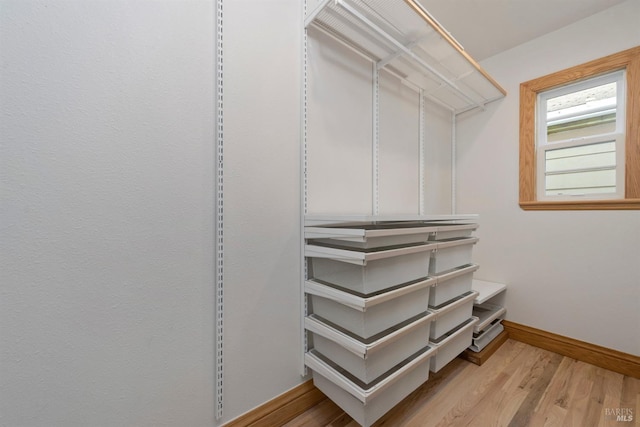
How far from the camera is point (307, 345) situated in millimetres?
1169

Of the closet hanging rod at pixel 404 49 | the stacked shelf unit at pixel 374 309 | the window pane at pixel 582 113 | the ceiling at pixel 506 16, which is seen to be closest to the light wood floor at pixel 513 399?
the stacked shelf unit at pixel 374 309

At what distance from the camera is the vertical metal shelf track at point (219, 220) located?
0.92 meters

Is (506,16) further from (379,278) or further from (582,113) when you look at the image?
(379,278)

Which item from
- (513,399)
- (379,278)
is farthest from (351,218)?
(513,399)

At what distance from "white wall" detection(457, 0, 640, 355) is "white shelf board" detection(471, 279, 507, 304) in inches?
3.0

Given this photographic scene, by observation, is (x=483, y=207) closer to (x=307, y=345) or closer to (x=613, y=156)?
(x=613, y=156)

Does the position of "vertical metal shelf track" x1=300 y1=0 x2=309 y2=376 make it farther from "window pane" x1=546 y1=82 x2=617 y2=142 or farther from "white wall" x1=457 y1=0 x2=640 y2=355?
"window pane" x1=546 y1=82 x2=617 y2=142

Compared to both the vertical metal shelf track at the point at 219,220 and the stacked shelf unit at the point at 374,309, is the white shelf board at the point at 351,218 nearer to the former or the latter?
the stacked shelf unit at the point at 374,309

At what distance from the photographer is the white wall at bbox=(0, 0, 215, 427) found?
633 millimetres

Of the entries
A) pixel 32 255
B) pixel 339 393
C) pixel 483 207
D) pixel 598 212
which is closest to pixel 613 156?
pixel 598 212

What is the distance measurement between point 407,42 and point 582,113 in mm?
1358

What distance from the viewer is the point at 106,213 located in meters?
0.73

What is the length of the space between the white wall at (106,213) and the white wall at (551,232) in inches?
83.5

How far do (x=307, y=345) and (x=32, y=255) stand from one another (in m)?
0.99
